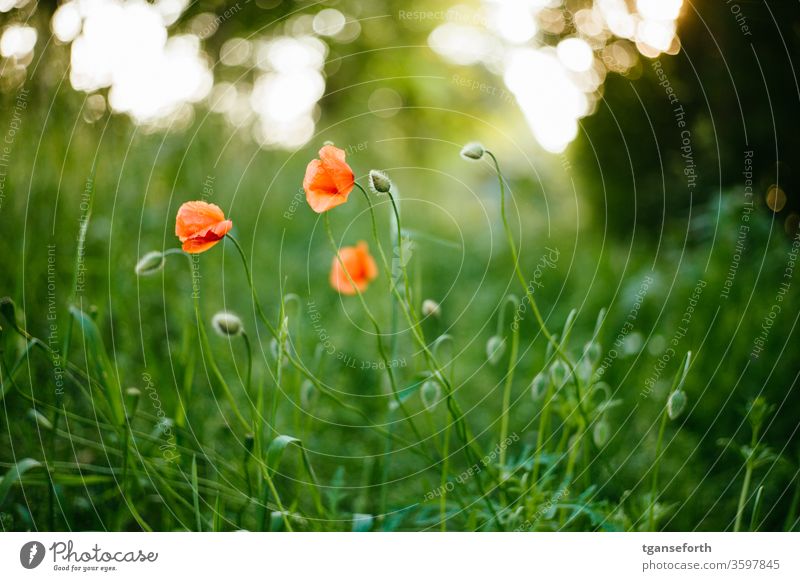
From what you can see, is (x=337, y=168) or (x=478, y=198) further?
(x=478, y=198)

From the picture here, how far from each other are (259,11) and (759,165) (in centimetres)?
110

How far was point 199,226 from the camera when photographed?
2.03ft

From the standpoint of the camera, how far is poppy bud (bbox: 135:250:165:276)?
68cm

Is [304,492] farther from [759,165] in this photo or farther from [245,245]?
[759,165]

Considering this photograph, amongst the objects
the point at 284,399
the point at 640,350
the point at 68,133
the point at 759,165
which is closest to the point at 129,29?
the point at 68,133

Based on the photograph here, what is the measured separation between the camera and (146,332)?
1.08m

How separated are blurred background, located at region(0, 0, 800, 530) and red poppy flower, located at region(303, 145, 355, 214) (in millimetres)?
123
